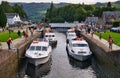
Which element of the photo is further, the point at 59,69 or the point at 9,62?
the point at 59,69

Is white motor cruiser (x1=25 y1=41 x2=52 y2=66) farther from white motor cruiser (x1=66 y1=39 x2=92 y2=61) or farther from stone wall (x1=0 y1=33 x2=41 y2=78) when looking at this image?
white motor cruiser (x1=66 y1=39 x2=92 y2=61)

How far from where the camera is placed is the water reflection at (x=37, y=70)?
47.3 m

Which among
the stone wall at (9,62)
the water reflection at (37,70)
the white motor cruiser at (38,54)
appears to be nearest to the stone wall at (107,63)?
the water reflection at (37,70)

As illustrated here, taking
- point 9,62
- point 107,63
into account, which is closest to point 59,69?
point 107,63

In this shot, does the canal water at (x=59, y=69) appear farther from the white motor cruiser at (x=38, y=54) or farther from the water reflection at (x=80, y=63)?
the white motor cruiser at (x=38, y=54)

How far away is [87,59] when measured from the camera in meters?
57.5

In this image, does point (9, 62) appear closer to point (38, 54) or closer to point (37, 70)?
point (37, 70)

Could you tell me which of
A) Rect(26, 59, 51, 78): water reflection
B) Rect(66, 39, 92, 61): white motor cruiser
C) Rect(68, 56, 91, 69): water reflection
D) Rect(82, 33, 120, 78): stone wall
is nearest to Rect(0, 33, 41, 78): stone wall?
Rect(26, 59, 51, 78): water reflection

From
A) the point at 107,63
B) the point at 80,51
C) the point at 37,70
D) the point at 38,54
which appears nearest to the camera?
the point at 37,70

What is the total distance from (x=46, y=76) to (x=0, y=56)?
614cm

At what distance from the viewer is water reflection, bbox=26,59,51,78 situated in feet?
155

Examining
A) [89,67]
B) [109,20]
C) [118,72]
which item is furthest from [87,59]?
[109,20]

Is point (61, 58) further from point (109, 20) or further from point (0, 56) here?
point (109, 20)

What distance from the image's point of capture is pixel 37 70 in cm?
5031
